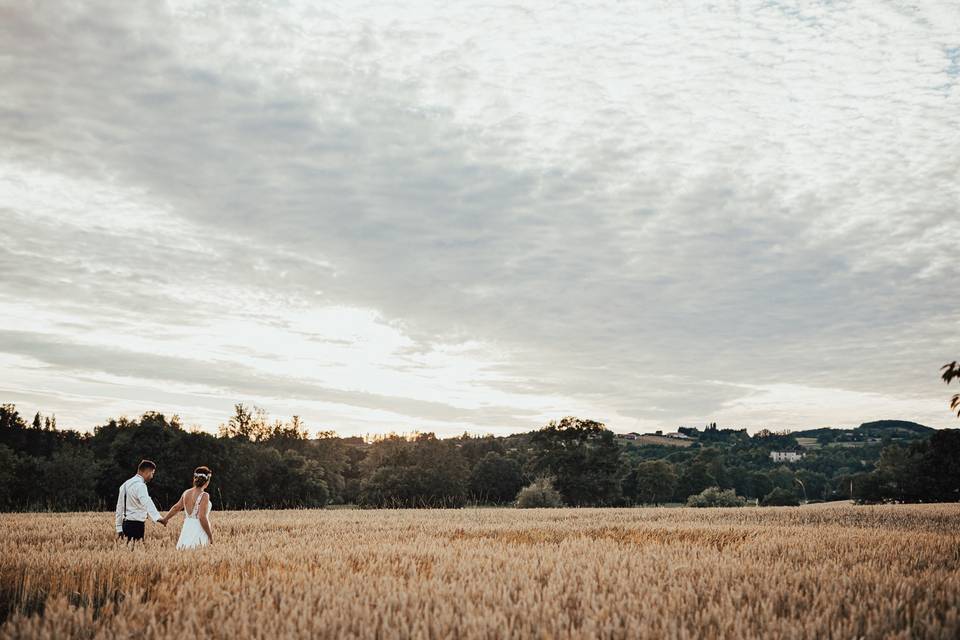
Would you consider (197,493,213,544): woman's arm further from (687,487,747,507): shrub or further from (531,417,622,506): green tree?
(531,417,622,506): green tree

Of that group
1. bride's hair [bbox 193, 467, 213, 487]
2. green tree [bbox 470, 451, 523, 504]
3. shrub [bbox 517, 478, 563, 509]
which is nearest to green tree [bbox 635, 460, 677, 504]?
green tree [bbox 470, 451, 523, 504]

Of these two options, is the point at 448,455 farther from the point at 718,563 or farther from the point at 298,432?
the point at 718,563

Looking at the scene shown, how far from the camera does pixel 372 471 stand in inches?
3455

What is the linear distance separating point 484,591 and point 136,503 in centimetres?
952

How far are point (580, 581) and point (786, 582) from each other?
2.67m

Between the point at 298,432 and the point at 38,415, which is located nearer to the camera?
the point at 298,432

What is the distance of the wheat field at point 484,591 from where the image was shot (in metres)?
5.91

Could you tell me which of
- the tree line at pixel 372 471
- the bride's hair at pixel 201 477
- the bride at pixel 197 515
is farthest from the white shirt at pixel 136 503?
the tree line at pixel 372 471

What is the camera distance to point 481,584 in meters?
7.76

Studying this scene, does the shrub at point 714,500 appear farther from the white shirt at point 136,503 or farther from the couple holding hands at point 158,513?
the white shirt at point 136,503

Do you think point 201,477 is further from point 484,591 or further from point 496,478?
point 496,478

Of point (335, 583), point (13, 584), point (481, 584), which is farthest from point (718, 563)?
point (13, 584)

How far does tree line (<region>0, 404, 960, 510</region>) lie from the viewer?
202 ft

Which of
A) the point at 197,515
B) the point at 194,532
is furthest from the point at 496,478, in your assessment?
the point at 194,532
